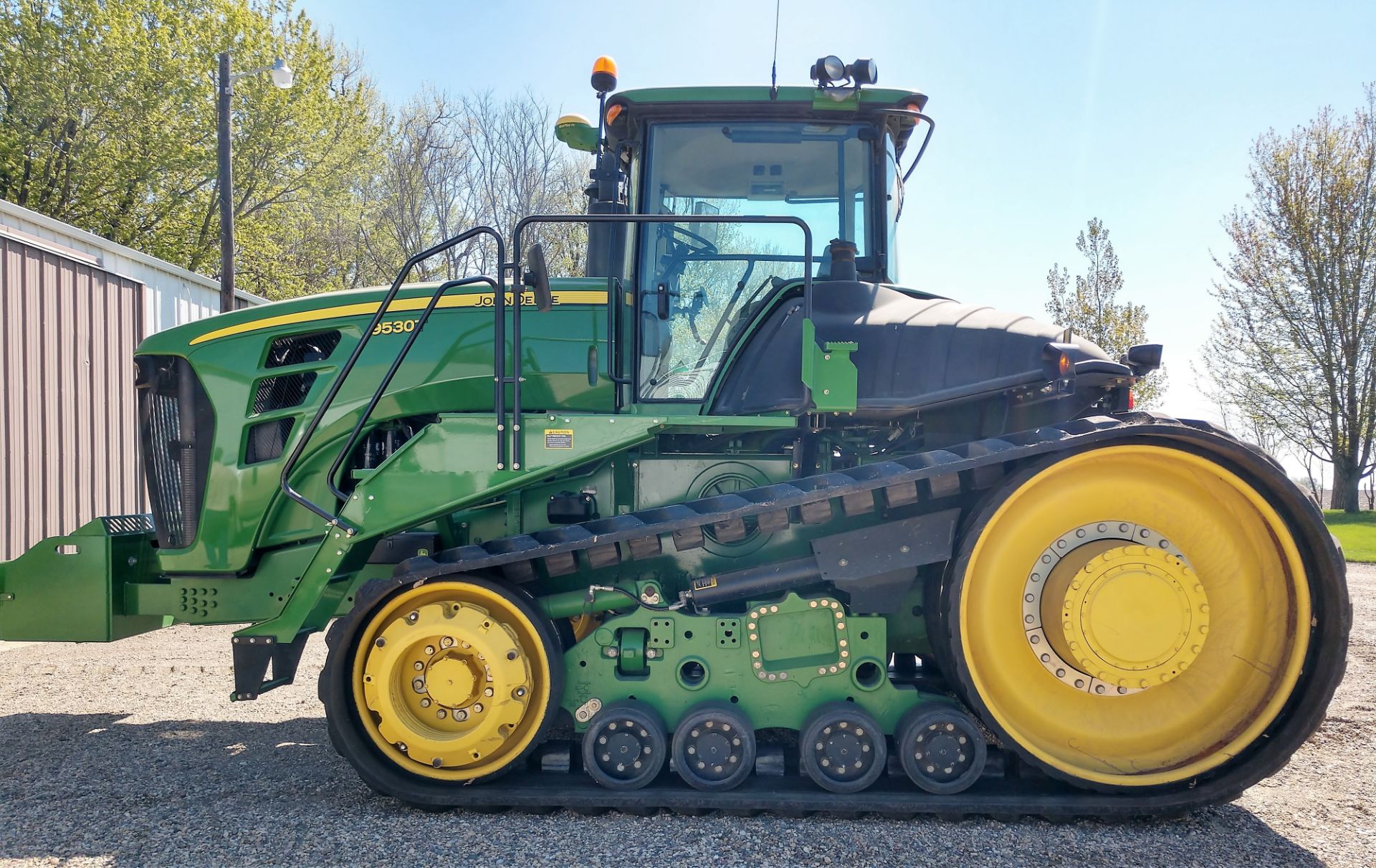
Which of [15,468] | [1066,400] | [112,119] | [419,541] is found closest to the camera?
[1066,400]

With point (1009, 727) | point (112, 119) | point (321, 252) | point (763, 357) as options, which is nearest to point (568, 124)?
point (763, 357)

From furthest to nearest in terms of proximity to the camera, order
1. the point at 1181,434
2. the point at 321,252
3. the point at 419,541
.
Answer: the point at 321,252 → the point at 419,541 → the point at 1181,434

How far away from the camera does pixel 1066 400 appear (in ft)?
11.0

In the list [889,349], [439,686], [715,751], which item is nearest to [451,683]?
[439,686]

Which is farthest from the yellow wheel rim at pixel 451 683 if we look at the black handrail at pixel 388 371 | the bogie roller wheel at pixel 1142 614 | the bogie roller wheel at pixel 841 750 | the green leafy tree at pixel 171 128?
the green leafy tree at pixel 171 128

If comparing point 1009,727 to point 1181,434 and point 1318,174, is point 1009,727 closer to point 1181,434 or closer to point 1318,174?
point 1181,434

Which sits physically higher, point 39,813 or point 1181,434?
point 1181,434

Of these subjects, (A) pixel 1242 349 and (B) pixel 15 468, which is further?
(A) pixel 1242 349

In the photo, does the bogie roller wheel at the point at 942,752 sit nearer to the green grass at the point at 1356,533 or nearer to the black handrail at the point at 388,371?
the black handrail at the point at 388,371

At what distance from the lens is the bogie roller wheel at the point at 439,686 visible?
321 cm

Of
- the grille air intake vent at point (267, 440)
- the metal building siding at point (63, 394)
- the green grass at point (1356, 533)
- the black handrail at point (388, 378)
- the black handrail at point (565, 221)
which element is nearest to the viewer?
the black handrail at point (565, 221)

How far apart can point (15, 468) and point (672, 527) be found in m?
7.74

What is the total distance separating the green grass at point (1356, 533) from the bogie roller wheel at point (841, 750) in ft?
34.2

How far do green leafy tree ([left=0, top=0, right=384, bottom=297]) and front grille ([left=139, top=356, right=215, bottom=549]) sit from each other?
61.1ft
